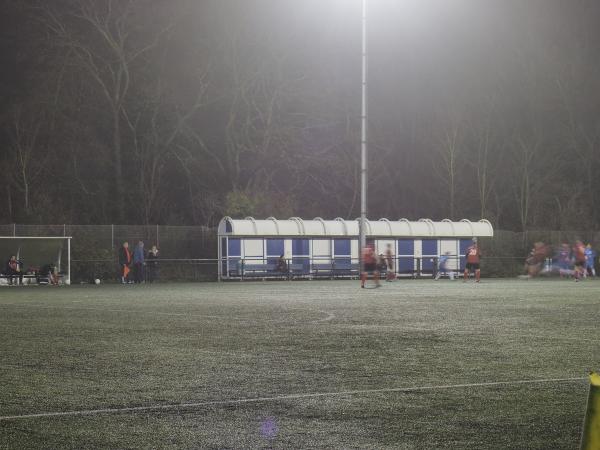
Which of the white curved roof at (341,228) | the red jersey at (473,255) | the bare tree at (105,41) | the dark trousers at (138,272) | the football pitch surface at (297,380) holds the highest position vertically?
the bare tree at (105,41)

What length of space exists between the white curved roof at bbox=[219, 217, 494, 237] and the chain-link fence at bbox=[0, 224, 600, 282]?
4.73ft

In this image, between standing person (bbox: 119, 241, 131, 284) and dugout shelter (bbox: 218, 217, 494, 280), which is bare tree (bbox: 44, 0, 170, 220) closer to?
dugout shelter (bbox: 218, 217, 494, 280)

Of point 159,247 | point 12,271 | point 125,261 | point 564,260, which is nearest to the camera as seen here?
point 12,271

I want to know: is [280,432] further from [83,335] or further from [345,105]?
[345,105]

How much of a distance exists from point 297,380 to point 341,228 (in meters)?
35.9

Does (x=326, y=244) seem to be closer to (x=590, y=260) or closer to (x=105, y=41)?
(x=590, y=260)

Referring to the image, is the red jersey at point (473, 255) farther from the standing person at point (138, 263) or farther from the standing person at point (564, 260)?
the standing person at point (138, 263)

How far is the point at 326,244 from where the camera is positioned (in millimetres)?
45531

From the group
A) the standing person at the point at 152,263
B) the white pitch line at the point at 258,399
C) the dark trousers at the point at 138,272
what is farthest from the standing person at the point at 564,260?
the white pitch line at the point at 258,399

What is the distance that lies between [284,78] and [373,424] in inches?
1675

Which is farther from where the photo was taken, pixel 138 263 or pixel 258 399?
pixel 138 263

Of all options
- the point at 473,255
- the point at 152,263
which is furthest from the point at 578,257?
the point at 152,263

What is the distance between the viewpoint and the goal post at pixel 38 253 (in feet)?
133

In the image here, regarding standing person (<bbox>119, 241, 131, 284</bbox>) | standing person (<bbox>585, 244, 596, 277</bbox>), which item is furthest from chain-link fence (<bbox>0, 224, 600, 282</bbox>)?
standing person (<bbox>585, 244, 596, 277</bbox>)
